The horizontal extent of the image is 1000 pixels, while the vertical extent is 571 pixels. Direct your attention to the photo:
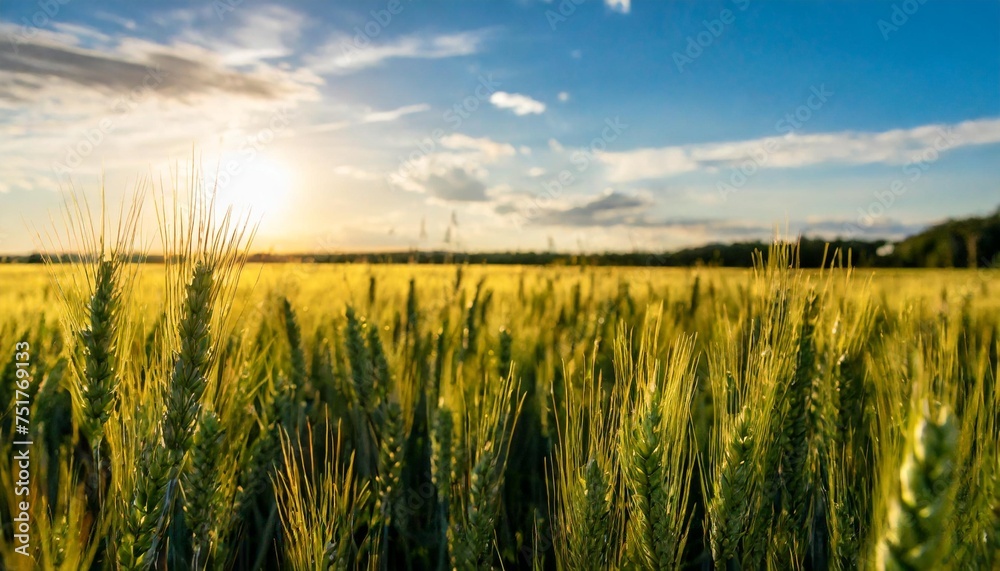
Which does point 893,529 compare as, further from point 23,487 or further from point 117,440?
point 23,487

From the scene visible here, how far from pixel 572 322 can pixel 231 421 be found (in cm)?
306

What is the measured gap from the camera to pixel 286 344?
3340 mm

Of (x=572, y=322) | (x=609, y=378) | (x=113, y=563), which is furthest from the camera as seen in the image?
(x=572, y=322)

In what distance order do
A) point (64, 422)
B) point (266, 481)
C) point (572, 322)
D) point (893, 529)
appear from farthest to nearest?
point (572, 322), point (64, 422), point (266, 481), point (893, 529)

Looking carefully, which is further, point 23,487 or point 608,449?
point 23,487

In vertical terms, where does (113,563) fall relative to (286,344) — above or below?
below

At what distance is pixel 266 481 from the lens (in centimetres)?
245

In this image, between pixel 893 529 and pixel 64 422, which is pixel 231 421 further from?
pixel 893 529

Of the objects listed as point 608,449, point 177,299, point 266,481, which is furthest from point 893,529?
point 266,481

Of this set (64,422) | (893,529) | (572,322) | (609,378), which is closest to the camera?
(893,529)

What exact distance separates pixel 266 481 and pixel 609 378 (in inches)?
82.1

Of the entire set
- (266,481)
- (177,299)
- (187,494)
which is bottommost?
(266,481)

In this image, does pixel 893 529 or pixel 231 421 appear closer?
pixel 893 529

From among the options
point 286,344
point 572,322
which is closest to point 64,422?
point 286,344
